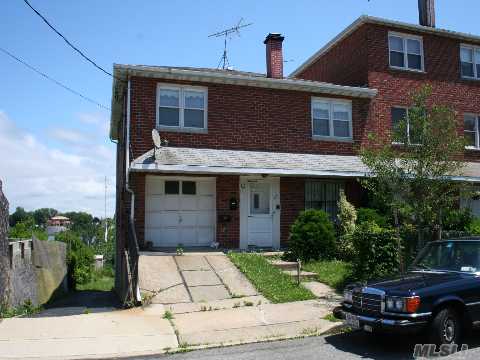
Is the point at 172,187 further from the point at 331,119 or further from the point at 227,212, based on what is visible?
the point at 331,119

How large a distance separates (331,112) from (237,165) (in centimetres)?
479

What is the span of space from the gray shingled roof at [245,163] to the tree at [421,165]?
14.9ft

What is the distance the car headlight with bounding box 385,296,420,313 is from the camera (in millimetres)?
6727

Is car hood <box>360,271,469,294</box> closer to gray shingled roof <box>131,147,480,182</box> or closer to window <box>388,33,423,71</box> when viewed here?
gray shingled roof <box>131,147,480,182</box>

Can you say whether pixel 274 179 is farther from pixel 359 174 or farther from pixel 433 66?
pixel 433 66

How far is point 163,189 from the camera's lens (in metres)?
15.8

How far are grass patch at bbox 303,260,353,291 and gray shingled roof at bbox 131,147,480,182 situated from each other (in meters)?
3.14

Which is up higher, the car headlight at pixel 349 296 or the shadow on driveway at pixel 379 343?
the car headlight at pixel 349 296

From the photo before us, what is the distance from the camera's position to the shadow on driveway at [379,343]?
6980 mm

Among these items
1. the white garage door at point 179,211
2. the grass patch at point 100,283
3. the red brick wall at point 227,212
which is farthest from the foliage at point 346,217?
the grass patch at point 100,283

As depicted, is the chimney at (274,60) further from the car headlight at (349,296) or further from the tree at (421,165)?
the car headlight at (349,296)

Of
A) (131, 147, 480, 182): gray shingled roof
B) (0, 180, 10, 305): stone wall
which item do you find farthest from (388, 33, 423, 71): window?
(0, 180, 10, 305): stone wall

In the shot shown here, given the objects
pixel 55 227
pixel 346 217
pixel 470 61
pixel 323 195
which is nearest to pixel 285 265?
pixel 346 217

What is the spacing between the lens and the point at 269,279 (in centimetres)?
1221
